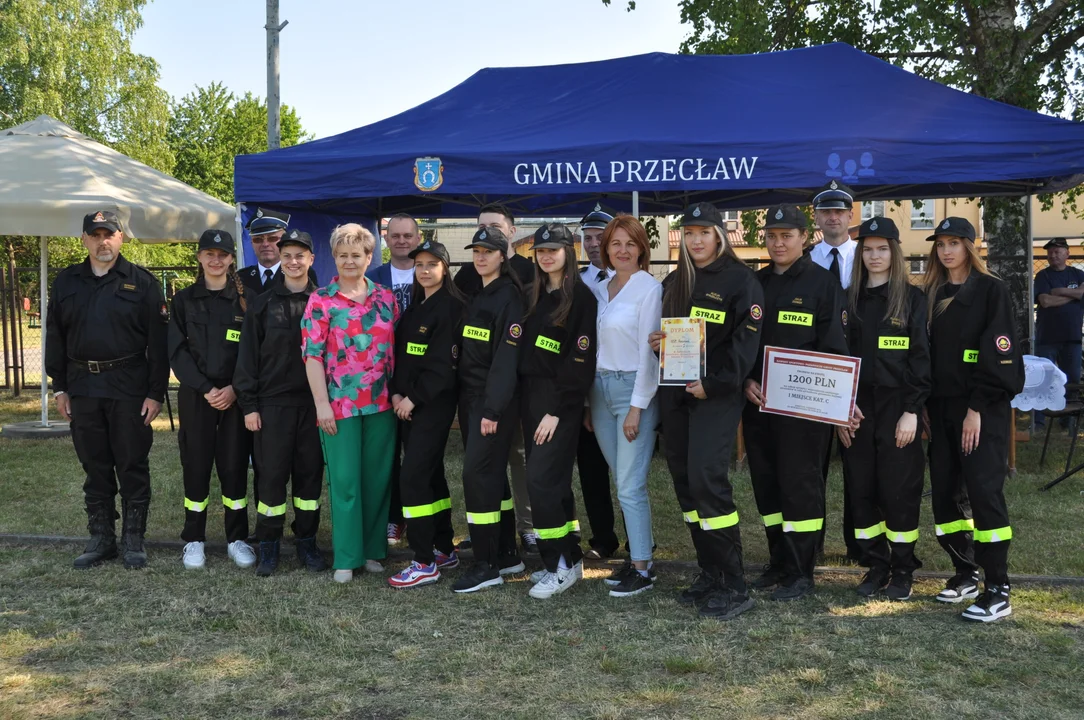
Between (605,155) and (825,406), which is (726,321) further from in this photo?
(605,155)

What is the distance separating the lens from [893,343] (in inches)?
186

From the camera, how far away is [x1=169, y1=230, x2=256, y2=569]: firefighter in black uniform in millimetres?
5531

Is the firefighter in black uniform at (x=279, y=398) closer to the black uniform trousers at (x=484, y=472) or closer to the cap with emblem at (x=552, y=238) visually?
the black uniform trousers at (x=484, y=472)

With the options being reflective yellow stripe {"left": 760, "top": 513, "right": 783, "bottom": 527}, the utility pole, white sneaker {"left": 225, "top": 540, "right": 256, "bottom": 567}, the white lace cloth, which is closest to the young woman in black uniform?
white sneaker {"left": 225, "top": 540, "right": 256, "bottom": 567}

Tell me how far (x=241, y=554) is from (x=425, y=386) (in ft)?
5.36

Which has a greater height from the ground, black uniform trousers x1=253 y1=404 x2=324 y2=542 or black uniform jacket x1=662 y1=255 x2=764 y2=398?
black uniform jacket x1=662 y1=255 x2=764 y2=398

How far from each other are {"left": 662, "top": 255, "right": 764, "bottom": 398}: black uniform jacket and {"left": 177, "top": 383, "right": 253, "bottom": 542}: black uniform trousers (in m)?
2.80

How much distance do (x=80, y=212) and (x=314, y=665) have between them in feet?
21.8

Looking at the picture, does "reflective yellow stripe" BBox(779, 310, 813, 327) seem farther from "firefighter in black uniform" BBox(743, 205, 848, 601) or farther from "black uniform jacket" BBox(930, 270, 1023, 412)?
"black uniform jacket" BBox(930, 270, 1023, 412)

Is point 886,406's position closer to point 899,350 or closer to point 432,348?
point 899,350

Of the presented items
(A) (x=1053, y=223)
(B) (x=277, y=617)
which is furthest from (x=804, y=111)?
(A) (x=1053, y=223)

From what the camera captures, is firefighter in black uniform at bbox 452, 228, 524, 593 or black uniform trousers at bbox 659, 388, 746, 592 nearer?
black uniform trousers at bbox 659, 388, 746, 592

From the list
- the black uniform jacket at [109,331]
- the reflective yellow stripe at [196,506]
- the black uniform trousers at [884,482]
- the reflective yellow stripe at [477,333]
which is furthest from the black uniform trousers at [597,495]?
the black uniform jacket at [109,331]

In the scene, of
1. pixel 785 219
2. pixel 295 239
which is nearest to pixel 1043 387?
pixel 785 219
